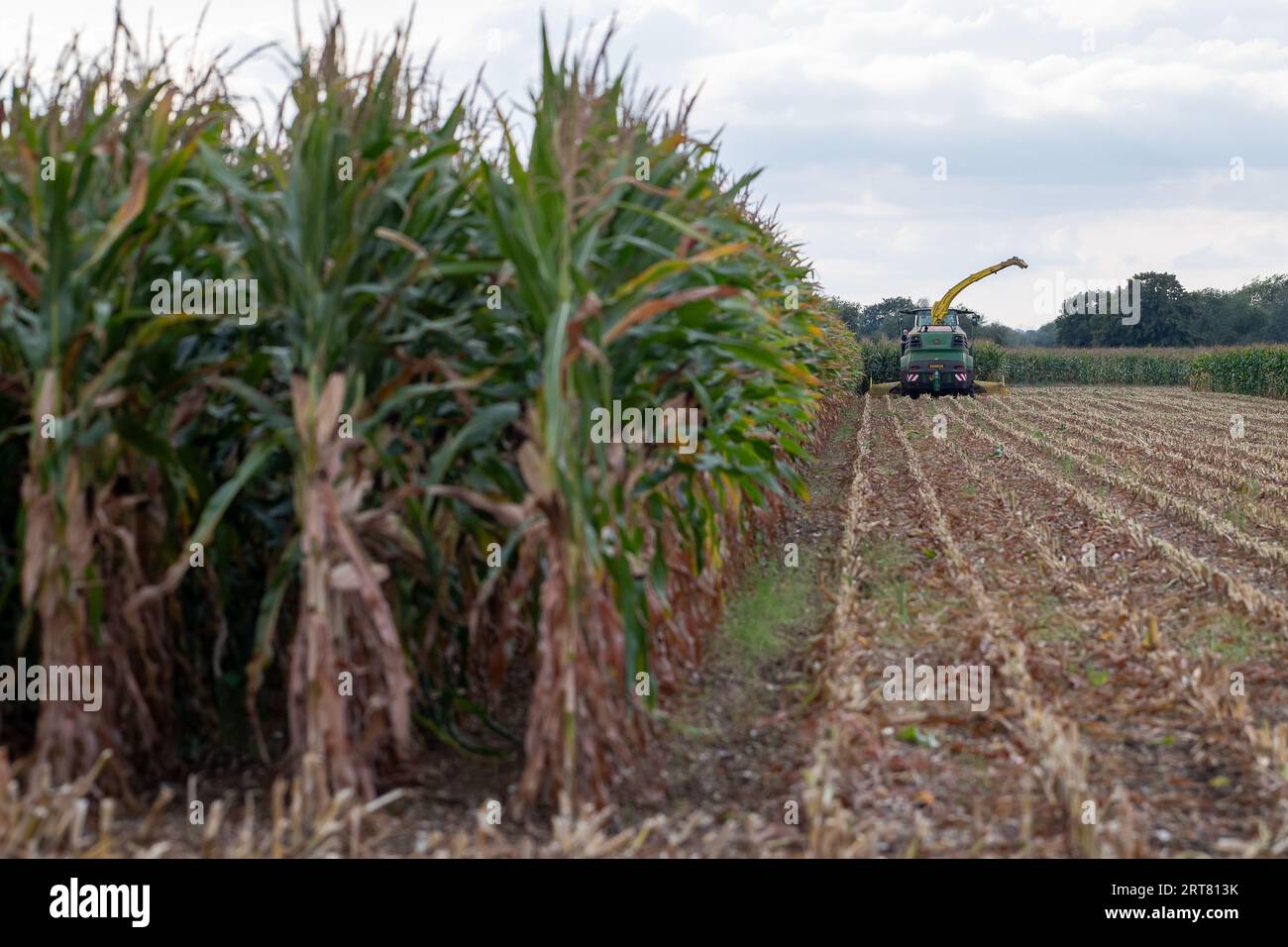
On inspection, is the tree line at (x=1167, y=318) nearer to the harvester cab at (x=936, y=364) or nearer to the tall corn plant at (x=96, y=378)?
the harvester cab at (x=936, y=364)

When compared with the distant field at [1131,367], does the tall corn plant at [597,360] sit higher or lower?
lower

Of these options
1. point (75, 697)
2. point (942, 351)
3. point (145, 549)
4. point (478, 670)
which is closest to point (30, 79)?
point (145, 549)

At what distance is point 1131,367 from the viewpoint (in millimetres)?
56062

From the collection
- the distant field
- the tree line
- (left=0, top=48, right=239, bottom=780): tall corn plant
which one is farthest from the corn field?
the tree line

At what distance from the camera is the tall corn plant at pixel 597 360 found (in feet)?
12.6

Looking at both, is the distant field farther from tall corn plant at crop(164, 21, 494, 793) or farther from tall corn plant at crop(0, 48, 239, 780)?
tall corn plant at crop(0, 48, 239, 780)

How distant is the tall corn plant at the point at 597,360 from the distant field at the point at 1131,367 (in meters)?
37.0

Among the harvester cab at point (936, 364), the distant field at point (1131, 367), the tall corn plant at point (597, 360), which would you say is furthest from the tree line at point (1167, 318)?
the tall corn plant at point (597, 360)

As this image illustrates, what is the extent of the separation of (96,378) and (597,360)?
5.34 feet

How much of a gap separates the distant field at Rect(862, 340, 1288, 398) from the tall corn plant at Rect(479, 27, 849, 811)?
121 feet

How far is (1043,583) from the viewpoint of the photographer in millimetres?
8547

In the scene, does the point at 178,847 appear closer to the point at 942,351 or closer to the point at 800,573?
the point at 800,573

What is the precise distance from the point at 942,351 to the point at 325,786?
1253 inches

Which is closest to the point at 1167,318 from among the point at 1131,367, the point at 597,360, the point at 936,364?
the point at 1131,367
